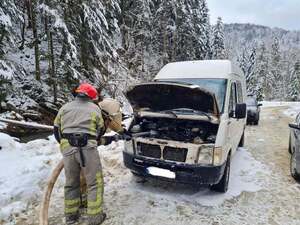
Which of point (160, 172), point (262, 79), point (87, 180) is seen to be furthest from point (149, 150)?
point (262, 79)

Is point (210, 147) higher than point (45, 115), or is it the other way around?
point (210, 147)

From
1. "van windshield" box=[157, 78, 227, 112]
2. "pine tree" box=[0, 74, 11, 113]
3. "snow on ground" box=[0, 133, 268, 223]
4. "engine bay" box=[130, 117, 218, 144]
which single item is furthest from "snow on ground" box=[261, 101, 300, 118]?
"pine tree" box=[0, 74, 11, 113]

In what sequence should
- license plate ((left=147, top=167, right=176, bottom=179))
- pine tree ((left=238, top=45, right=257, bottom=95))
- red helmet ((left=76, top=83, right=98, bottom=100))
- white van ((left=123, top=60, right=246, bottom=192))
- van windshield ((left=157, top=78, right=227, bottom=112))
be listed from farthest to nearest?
pine tree ((left=238, top=45, right=257, bottom=95))
van windshield ((left=157, top=78, right=227, bottom=112))
license plate ((left=147, top=167, right=176, bottom=179))
white van ((left=123, top=60, right=246, bottom=192))
red helmet ((left=76, top=83, right=98, bottom=100))

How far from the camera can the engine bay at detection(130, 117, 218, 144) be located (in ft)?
19.5

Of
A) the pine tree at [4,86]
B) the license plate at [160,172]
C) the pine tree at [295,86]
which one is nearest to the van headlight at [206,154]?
the license plate at [160,172]

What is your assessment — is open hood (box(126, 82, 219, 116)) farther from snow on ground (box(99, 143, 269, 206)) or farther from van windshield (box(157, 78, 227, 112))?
snow on ground (box(99, 143, 269, 206))

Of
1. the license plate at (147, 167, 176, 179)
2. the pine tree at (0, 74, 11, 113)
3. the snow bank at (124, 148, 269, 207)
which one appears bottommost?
the snow bank at (124, 148, 269, 207)

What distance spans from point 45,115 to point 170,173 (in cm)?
986

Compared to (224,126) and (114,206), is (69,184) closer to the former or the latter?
(114,206)

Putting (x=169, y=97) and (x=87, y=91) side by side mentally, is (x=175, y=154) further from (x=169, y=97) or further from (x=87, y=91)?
(x=87, y=91)

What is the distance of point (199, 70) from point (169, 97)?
1325mm

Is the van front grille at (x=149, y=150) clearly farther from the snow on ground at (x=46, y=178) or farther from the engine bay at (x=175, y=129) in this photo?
the snow on ground at (x=46, y=178)

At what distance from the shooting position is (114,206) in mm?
5359

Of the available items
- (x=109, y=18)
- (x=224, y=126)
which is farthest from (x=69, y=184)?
(x=109, y=18)
